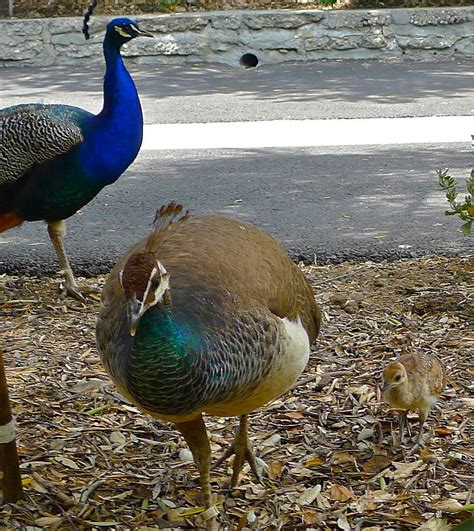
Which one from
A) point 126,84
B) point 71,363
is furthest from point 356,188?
point 71,363

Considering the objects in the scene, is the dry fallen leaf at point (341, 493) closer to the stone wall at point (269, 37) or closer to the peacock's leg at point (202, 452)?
the peacock's leg at point (202, 452)

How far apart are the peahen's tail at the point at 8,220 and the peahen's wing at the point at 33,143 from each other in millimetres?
193

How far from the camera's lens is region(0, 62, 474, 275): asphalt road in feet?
18.9

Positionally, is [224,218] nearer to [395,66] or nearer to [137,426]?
[137,426]

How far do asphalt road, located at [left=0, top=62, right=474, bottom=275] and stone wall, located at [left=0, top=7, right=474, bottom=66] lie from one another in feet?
1.34

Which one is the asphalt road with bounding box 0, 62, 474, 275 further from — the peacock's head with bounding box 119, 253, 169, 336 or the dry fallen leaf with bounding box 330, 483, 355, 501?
the peacock's head with bounding box 119, 253, 169, 336

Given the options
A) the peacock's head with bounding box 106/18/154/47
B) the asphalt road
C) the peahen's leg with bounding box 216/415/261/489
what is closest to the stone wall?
the asphalt road

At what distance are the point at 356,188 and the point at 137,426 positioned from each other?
3.60 metres

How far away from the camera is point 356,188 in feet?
22.5

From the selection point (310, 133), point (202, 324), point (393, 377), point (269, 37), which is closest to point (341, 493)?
point (393, 377)

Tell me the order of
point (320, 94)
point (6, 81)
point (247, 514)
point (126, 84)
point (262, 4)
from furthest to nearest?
point (262, 4) → point (6, 81) → point (320, 94) → point (126, 84) → point (247, 514)

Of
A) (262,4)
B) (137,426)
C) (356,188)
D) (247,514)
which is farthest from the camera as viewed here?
(262,4)

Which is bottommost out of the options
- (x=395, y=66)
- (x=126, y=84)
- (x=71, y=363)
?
(x=395, y=66)

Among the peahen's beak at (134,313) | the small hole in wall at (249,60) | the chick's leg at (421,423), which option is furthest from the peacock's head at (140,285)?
the small hole in wall at (249,60)
